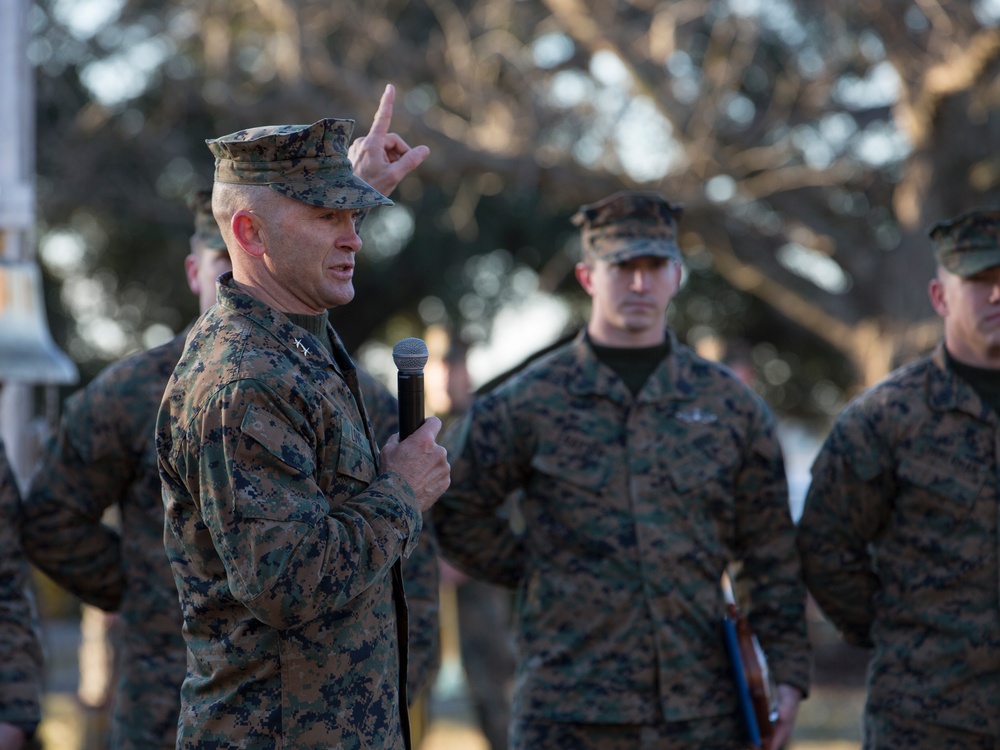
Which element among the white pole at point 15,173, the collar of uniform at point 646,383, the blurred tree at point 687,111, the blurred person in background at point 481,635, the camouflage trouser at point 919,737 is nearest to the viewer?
the camouflage trouser at point 919,737

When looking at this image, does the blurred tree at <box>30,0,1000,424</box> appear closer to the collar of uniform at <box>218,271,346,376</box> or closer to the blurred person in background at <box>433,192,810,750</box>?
the blurred person in background at <box>433,192,810,750</box>

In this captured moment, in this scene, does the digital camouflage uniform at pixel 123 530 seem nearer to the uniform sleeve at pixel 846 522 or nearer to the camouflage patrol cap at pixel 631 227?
the camouflage patrol cap at pixel 631 227

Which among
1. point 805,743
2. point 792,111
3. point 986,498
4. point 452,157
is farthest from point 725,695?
point 792,111

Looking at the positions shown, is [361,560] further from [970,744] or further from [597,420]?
[970,744]

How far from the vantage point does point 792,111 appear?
10.4 meters

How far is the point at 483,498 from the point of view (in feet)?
15.3

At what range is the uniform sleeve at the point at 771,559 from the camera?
4.46m

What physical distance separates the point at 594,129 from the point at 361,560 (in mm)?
7603

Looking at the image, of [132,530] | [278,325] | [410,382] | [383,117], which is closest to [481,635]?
[132,530]

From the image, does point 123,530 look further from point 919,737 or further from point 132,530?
Result: point 919,737

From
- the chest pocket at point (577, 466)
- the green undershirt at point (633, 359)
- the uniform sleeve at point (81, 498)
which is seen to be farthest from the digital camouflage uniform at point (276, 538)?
the green undershirt at point (633, 359)

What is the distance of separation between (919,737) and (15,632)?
278cm

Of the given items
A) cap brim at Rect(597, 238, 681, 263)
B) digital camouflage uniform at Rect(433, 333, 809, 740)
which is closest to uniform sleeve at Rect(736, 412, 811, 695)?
digital camouflage uniform at Rect(433, 333, 809, 740)

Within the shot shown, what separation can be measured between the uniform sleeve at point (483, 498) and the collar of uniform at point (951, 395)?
4.53ft
